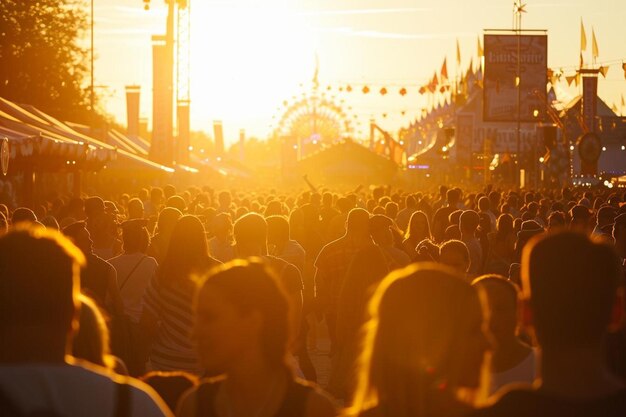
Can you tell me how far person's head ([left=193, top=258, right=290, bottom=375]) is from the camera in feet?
13.8

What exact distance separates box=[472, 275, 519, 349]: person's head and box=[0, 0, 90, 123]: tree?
53068mm

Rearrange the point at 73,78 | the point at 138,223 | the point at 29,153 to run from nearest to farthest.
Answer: the point at 138,223, the point at 29,153, the point at 73,78

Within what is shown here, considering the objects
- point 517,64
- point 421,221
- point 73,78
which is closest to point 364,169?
point 73,78

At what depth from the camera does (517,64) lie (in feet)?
169

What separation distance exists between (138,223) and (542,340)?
21.5 ft

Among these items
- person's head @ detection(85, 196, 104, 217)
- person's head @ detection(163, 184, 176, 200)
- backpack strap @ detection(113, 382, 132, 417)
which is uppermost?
person's head @ detection(163, 184, 176, 200)

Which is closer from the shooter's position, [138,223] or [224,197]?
[138,223]

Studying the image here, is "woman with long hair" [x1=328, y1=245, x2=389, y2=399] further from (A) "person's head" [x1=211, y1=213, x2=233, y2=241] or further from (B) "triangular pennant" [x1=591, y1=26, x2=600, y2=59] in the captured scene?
(B) "triangular pennant" [x1=591, y1=26, x2=600, y2=59]

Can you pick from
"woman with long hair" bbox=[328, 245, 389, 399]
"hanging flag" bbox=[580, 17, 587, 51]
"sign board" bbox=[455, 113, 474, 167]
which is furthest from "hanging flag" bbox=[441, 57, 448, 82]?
"woman with long hair" bbox=[328, 245, 389, 399]

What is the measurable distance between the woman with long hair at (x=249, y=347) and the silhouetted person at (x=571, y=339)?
0.94 meters

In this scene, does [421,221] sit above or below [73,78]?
below

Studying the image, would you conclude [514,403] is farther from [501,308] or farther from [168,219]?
[168,219]

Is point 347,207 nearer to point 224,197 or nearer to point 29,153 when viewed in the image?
point 224,197

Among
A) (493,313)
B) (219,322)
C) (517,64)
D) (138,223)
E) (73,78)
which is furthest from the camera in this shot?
(73,78)
